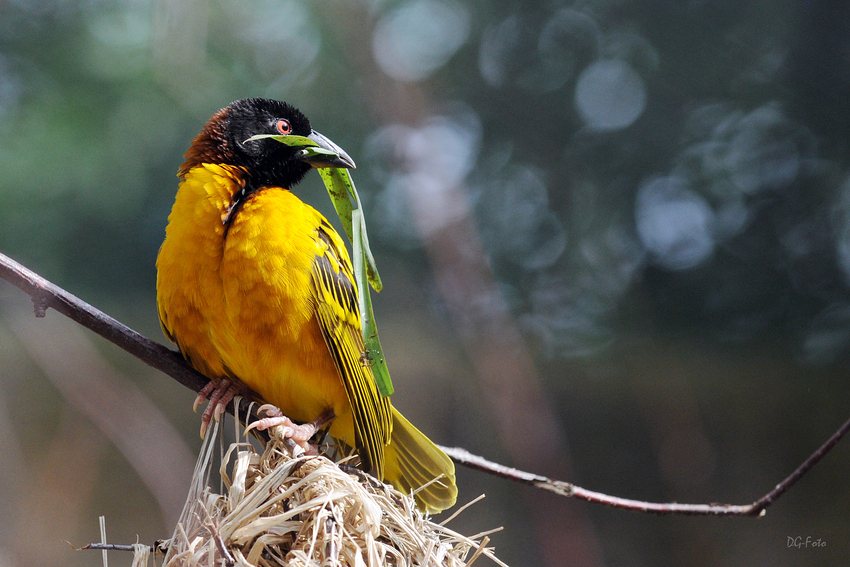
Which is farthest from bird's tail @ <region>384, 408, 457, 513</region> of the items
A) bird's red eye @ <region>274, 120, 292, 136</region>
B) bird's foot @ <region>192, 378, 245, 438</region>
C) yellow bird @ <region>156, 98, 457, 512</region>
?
bird's red eye @ <region>274, 120, 292, 136</region>

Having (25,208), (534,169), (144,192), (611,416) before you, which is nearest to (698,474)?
(611,416)

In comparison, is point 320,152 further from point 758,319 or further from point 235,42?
point 758,319

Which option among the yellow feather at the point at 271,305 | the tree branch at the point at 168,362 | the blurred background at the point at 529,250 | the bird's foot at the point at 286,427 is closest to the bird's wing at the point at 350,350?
the yellow feather at the point at 271,305

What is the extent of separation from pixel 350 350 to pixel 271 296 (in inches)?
7.5

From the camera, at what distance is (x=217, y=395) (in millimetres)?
1135

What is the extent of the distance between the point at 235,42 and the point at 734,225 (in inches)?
110

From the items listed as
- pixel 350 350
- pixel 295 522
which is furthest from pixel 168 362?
pixel 295 522

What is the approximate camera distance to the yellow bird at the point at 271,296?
3.47ft

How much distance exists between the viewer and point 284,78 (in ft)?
10.8

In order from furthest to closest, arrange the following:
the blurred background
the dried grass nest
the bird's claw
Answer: the blurred background
the bird's claw
the dried grass nest

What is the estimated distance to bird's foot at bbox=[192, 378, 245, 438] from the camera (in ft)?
3.55

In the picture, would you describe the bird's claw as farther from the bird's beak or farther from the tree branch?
the bird's beak

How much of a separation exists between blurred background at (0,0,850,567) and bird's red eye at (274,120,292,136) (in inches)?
62.3

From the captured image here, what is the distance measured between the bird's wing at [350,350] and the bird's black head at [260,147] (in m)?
0.16
